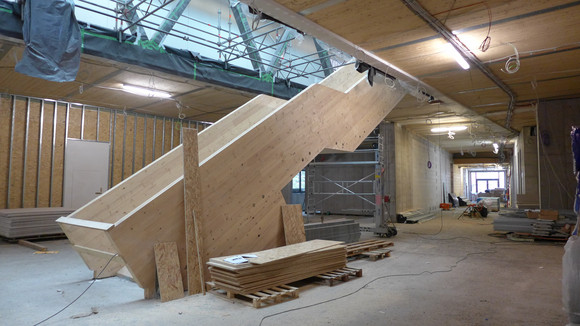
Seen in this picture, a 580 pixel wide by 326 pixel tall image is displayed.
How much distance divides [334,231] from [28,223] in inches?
305

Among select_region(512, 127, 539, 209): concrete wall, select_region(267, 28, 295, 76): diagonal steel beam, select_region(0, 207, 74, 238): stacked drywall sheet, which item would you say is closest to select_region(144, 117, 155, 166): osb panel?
select_region(0, 207, 74, 238): stacked drywall sheet

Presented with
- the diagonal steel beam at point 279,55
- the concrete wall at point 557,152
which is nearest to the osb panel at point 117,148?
the diagonal steel beam at point 279,55

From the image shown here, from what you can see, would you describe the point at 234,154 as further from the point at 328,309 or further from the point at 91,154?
the point at 91,154

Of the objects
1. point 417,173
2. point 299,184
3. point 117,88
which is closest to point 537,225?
point 417,173

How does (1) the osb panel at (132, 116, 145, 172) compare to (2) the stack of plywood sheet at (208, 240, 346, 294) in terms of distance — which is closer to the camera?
(2) the stack of plywood sheet at (208, 240, 346, 294)

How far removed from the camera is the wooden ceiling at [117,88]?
842cm

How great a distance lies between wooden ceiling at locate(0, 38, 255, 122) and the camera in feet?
27.6

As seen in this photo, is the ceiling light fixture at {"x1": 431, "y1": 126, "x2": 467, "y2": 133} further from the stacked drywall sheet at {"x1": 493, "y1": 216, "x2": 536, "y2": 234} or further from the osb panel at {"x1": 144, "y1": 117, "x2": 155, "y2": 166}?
the osb panel at {"x1": 144, "y1": 117, "x2": 155, "y2": 166}

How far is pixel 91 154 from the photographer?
12336 millimetres

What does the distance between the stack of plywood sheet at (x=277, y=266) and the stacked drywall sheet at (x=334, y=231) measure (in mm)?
1408

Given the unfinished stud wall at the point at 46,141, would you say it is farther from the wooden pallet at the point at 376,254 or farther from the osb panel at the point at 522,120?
the osb panel at the point at 522,120

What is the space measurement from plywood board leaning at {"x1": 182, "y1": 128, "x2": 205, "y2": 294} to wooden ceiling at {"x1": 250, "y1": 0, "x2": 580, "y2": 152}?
2449 millimetres

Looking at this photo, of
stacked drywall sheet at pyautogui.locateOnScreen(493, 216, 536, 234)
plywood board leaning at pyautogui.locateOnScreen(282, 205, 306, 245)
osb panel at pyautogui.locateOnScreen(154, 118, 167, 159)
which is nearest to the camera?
plywood board leaning at pyautogui.locateOnScreen(282, 205, 306, 245)

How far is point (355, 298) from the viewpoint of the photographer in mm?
5105
